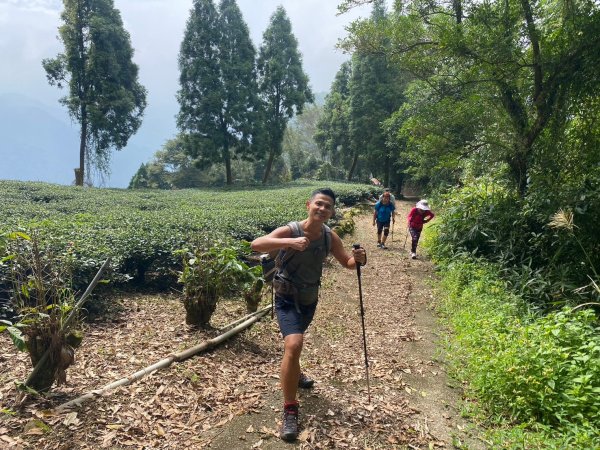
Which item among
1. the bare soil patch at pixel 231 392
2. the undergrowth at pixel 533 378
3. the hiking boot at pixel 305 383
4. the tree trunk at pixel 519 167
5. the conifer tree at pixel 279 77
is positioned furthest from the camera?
the conifer tree at pixel 279 77

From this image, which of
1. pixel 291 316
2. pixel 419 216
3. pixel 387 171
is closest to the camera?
pixel 291 316

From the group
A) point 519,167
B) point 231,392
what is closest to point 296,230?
point 231,392

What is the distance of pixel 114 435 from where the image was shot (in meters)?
3.09

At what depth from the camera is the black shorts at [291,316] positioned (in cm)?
340

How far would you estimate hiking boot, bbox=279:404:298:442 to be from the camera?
10.8 ft

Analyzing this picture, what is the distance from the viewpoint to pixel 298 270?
11.9 feet

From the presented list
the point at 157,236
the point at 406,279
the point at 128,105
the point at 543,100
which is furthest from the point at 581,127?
the point at 128,105

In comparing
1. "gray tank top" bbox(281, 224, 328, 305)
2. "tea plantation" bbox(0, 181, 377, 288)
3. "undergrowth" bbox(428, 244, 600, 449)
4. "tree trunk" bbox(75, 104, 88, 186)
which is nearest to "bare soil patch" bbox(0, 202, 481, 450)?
"undergrowth" bbox(428, 244, 600, 449)

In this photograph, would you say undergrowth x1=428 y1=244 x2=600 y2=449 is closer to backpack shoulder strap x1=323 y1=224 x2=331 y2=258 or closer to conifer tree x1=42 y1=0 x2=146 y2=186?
backpack shoulder strap x1=323 y1=224 x2=331 y2=258

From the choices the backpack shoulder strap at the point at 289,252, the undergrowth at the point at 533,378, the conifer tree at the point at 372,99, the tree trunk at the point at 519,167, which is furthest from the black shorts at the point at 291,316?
the conifer tree at the point at 372,99

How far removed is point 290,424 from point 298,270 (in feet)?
4.48

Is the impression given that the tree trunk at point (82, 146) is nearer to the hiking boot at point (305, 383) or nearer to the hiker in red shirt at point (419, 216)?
the hiker in red shirt at point (419, 216)

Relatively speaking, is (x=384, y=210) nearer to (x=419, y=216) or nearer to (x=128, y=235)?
(x=419, y=216)

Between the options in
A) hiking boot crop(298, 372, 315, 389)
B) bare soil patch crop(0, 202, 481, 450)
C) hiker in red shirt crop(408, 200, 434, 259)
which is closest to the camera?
bare soil patch crop(0, 202, 481, 450)
